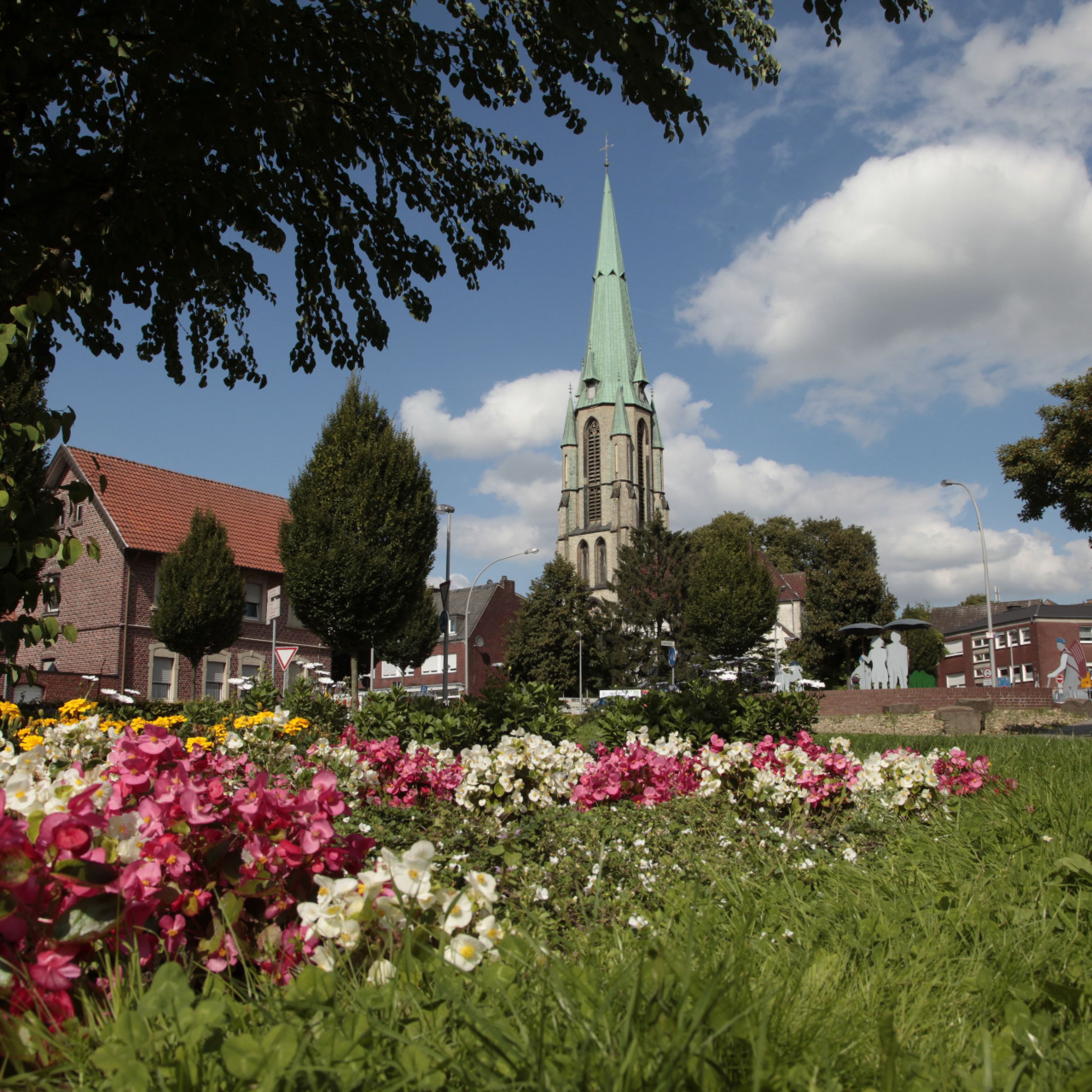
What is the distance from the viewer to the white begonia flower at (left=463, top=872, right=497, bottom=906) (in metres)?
2.01

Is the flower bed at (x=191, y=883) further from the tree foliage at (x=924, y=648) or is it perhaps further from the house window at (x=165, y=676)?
the tree foliage at (x=924, y=648)

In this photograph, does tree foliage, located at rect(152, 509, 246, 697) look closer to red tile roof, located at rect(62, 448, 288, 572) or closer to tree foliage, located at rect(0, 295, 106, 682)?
red tile roof, located at rect(62, 448, 288, 572)

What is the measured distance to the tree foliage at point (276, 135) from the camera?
5.07m

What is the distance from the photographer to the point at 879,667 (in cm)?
2847

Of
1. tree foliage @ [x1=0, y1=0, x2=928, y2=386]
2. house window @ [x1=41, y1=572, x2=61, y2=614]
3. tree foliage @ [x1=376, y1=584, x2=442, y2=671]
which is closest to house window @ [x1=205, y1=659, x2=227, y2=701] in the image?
tree foliage @ [x1=376, y1=584, x2=442, y2=671]

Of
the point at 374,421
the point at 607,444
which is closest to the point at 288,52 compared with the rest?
the point at 374,421

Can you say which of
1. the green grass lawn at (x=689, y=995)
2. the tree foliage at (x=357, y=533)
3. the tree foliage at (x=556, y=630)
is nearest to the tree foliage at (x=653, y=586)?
the tree foliage at (x=556, y=630)

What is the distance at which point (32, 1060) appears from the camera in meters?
1.59

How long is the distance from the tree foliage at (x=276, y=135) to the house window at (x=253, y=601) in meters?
27.3

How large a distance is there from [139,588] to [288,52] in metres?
28.0

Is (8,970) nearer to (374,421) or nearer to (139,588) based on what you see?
(374,421)

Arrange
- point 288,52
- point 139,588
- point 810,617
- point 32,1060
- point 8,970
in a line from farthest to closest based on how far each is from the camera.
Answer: point 810,617 → point 139,588 → point 288,52 → point 8,970 → point 32,1060

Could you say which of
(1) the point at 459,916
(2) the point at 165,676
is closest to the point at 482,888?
(1) the point at 459,916

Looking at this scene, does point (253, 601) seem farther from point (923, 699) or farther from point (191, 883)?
point (191, 883)
